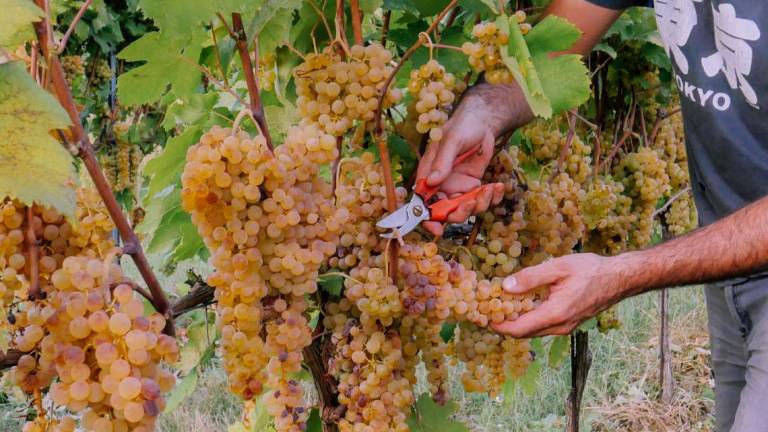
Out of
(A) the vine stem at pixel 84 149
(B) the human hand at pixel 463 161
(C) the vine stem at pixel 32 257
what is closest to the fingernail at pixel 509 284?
(B) the human hand at pixel 463 161

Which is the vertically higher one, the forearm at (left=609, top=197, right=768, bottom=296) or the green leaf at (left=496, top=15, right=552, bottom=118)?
the green leaf at (left=496, top=15, right=552, bottom=118)

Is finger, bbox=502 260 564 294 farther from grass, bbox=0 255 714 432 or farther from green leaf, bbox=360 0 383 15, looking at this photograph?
grass, bbox=0 255 714 432

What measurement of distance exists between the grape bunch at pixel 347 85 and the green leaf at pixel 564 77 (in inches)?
11.7

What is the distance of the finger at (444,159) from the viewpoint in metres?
1.28

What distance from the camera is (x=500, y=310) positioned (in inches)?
47.6

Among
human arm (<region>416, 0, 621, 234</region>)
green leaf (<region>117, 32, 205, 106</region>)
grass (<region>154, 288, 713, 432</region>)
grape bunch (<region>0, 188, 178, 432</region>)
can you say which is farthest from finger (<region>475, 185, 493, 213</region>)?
grass (<region>154, 288, 713, 432</region>)

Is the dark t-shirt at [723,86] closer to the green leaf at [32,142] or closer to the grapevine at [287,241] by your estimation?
the grapevine at [287,241]

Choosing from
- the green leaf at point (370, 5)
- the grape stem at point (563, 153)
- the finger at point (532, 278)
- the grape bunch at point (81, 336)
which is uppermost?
the green leaf at point (370, 5)

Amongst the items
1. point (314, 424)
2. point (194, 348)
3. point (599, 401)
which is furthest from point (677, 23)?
point (599, 401)

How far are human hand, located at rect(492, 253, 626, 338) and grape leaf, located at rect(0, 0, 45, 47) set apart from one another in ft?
2.66

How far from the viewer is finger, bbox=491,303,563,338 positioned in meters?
1.23

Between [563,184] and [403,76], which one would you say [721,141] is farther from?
[403,76]

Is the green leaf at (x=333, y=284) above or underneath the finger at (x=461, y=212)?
underneath

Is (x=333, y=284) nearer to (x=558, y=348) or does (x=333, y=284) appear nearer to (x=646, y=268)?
(x=646, y=268)
